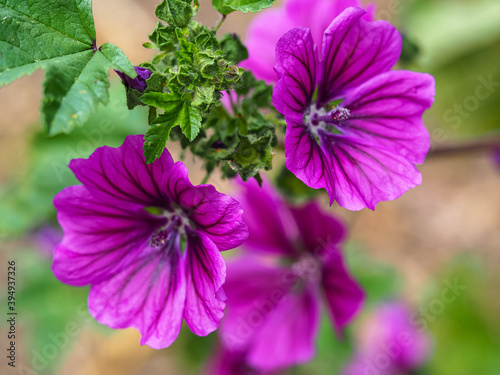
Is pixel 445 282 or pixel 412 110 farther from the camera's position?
pixel 445 282

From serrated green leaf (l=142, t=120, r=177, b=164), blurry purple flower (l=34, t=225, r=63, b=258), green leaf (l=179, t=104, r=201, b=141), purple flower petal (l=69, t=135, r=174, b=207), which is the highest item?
green leaf (l=179, t=104, r=201, b=141)

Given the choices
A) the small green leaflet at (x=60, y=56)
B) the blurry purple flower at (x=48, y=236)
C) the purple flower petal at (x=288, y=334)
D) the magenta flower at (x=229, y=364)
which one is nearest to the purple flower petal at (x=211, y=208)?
the small green leaflet at (x=60, y=56)

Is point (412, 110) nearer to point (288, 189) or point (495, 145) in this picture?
point (288, 189)

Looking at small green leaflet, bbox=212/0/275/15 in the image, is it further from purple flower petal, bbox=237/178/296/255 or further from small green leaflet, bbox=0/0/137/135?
purple flower petal, bbox=237/178/296/255

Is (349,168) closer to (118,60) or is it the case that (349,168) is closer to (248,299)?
(118,60)

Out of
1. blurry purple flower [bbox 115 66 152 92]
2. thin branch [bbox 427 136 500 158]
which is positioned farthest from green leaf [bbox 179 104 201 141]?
thin branch [bbox 427 136 500 158]

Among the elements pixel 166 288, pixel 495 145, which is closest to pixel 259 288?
Result: pixel 166 288

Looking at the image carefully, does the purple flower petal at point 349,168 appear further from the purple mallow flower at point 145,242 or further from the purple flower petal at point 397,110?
the purple mallow flower at point 145,242

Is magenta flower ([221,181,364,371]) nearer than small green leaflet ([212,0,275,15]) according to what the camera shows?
No
